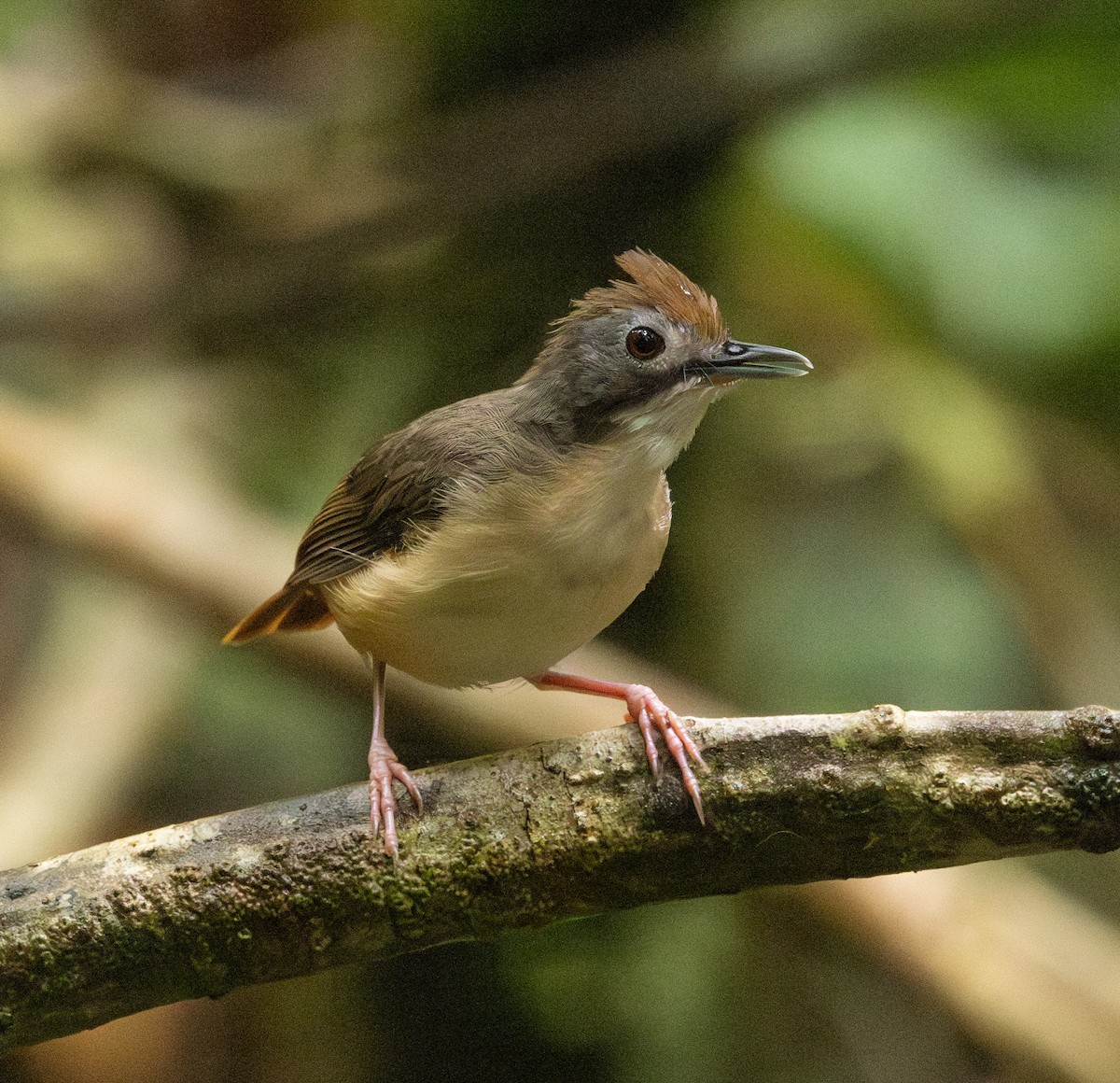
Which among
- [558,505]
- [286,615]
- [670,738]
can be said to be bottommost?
[670,738]

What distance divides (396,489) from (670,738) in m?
1.03

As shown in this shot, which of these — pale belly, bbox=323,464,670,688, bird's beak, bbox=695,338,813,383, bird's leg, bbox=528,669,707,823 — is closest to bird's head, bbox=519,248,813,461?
bird's beak, bbox=695,338,813,383

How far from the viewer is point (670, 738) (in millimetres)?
2512

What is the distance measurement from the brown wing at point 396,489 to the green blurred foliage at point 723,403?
1375 mm

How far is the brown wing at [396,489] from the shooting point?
2953mm

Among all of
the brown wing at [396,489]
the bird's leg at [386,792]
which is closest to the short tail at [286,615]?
the brown wing at [396,489]

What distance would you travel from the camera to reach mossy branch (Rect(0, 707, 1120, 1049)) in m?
2.27

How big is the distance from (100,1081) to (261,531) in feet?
7.60

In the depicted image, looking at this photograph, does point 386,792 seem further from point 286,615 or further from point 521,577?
point 286,615

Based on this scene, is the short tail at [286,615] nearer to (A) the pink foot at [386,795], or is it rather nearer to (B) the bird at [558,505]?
(B) the bird at [558,505]

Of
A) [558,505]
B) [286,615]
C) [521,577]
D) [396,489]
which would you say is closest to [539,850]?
[521,577]

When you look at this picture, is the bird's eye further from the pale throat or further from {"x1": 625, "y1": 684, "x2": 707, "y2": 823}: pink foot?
{"x1": 625, "y1": 684, "x2": 707, "y2": 823}: pink foot

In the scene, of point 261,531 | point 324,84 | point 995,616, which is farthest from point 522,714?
point 324,84

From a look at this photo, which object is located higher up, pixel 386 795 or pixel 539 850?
pixel 386 795
